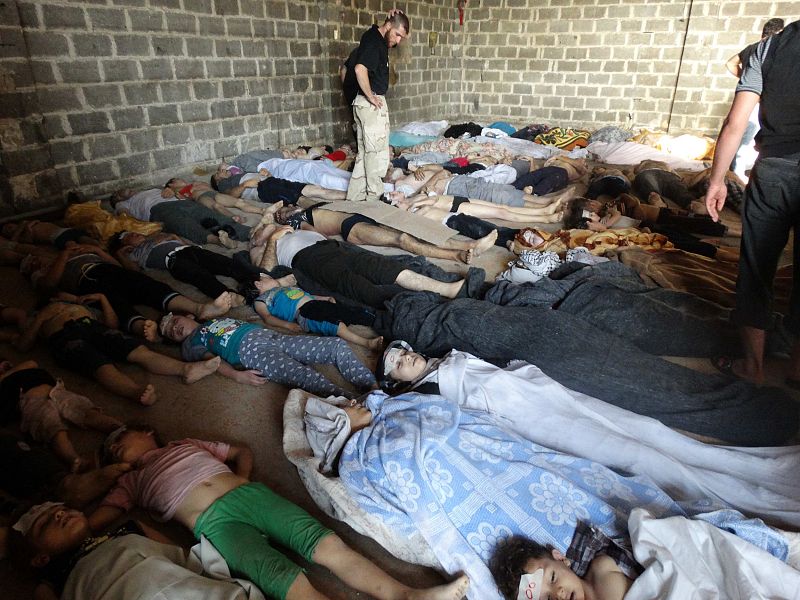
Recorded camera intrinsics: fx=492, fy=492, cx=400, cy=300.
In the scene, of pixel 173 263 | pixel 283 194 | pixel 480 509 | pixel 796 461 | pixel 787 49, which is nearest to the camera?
pixel 480 509

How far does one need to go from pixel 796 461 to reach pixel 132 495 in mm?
2174

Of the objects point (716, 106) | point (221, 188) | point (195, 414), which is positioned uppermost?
point (716, 106)

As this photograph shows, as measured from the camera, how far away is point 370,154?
4.36 m

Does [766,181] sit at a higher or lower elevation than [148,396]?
higher

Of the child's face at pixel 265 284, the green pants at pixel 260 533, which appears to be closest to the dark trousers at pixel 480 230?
the child's face at pixel 265 284

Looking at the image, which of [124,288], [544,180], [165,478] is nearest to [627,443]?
[165,478]

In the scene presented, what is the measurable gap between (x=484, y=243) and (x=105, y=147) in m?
3.38

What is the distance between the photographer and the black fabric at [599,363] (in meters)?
1.79

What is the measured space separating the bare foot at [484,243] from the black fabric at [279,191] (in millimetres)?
1794

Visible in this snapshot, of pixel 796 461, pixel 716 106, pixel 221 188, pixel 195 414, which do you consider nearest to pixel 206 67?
pixel 221 188

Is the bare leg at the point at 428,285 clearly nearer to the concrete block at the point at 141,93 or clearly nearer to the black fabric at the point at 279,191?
the black fabric at the point at 279,191

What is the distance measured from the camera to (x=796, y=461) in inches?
63.0

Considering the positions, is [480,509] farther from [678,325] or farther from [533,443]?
[678,325]

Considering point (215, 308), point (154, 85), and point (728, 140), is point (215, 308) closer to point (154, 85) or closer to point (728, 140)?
point (728, 140)
